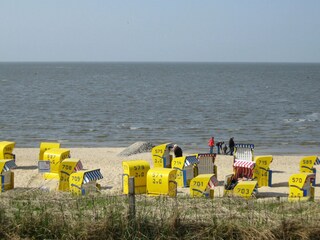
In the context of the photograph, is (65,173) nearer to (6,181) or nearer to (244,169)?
(6,181)

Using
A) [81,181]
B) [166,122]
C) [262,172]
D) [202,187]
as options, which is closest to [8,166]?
[81,181]

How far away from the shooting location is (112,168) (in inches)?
1048

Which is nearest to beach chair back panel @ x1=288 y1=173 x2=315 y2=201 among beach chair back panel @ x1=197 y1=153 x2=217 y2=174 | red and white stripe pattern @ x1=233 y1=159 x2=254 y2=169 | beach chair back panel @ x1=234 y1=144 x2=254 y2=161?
red and white stripe pattern @ x1=233 y1=159 x2=254 y2=169

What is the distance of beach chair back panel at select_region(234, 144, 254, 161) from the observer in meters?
24.3

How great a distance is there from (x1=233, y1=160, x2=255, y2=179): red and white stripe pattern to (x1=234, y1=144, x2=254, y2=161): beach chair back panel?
255 cm

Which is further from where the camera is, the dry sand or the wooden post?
the dry sand

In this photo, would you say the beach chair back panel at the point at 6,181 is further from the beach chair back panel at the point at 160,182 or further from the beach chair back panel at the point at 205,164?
the beach chair back panel at the point at 205,164

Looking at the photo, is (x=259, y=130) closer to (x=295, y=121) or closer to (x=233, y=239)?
(x=295, y=121)

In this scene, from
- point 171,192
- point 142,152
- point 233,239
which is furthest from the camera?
point 142,152

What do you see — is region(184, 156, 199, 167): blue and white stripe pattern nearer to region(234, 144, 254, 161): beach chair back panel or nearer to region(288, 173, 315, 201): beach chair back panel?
region(234, 144, 254, 161): beach chair back panel

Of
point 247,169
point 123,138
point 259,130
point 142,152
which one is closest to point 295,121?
point 259,130

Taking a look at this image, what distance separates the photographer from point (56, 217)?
9320mm

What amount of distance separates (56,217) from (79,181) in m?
9.43

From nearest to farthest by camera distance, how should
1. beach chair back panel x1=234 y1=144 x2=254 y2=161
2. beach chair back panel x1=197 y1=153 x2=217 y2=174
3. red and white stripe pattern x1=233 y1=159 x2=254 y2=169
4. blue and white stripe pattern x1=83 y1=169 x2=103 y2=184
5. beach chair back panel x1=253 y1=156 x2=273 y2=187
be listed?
blue and white stripe pattern x1=83 y1=169 x2=103 y2=184, red and white stripe pattern x1=233 y1=159 x2=254 y2=169, beach chair back panel x1=253 y1=156 x2=273 y2=187, beach chair back panel x1=197 y1=153 x2=217 y2=174, beach chair back panel x1=234 y1=144 x2=254 y2=161
